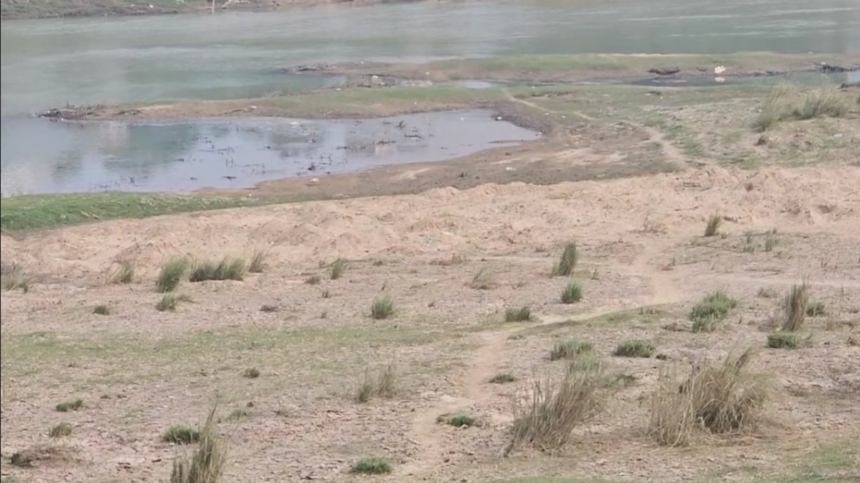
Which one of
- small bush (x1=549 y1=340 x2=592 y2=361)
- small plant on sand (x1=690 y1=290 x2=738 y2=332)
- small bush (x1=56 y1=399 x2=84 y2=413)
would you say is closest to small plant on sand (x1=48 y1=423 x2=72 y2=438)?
small bush (x1=56 y1=399 x2=84 y2=413)

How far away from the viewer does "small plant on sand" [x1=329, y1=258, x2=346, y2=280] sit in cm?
1612

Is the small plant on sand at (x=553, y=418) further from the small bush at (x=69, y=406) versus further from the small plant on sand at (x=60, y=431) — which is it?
the small bush at (x=69, y=406)

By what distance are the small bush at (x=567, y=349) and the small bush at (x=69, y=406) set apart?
13.6 feet

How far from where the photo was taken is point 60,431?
8336 mm

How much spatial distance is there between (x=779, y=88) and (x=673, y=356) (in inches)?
742

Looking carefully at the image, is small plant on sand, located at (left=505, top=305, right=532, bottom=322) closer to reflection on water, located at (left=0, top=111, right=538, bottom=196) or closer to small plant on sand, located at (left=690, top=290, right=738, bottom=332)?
small plant on sand, located at (left=690, top=290, right=738, bottom=332)

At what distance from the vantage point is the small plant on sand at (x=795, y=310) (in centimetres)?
1170

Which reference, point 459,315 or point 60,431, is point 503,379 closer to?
point 459,315

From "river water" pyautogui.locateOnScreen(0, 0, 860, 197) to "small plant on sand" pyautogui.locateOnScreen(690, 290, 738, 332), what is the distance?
655 inches

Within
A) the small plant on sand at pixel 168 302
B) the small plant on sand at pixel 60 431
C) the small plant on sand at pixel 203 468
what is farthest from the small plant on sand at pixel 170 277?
the small plant on sand at pixel 203 468

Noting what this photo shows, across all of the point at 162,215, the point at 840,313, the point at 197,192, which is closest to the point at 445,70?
the point at 197,192

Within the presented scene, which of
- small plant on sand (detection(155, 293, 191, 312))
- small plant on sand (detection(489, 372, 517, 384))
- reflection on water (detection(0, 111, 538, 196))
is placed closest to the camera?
small plant on sand (detection(489, 372, 517, 384))

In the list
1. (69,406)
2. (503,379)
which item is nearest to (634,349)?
(503,379)

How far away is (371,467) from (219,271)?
29.5 ft
